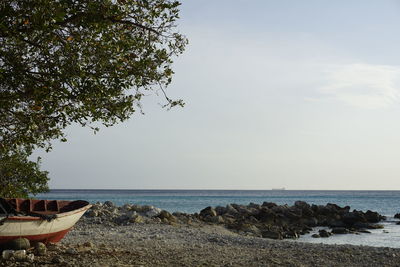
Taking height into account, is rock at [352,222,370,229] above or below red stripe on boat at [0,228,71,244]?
below

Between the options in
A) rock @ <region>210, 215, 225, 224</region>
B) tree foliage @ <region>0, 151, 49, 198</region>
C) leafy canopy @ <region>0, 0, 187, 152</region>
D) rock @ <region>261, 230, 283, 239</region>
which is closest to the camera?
leafy canopy @ <region>0, 0, 187, 152</region>

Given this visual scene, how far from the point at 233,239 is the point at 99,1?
453 inches

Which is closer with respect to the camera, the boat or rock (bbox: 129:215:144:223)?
the boat

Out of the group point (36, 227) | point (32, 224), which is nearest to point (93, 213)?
point (36, 227)

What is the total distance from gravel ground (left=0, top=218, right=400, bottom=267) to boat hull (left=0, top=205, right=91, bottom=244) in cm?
47

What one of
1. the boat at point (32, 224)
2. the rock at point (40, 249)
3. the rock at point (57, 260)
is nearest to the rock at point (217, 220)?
the boat at point (32, 224)

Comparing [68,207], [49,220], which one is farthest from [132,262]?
[68,207]

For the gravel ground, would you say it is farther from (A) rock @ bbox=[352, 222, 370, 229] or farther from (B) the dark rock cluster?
(A) rock @ bbox=[352, 222, 370, 229]

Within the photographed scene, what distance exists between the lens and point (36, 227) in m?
14.4

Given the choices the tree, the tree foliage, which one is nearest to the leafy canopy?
the tree

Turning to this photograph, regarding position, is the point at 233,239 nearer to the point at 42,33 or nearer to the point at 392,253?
the point at 392,253

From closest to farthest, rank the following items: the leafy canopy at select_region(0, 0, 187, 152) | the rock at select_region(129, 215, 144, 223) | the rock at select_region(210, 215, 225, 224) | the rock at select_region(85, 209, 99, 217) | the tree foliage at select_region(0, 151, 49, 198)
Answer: the leafy canopy at select_region(0, 0, 187, 152) < the tree foliage at select_region(0, 151, 49, 198) < the rock at select_region(129, 215, 144, 223) < the rock at select_region(85, 209, 99, 217) < the rock at select_region(210, 215, 225, 224)

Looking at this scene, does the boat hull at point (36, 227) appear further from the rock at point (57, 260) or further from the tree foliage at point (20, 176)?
the tree foliage at point (20, 176)

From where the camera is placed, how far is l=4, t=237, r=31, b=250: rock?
1368 cm
